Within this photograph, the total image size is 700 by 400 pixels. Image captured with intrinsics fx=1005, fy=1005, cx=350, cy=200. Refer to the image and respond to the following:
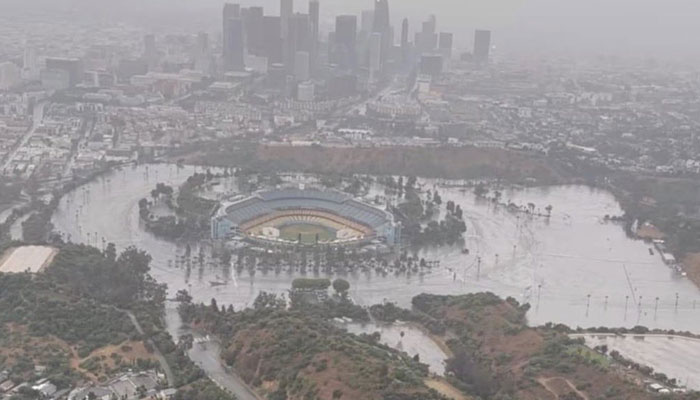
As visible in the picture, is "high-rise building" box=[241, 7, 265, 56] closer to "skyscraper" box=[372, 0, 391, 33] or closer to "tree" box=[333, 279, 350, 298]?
"skyscraper" box=[372, 0, 391, 33]

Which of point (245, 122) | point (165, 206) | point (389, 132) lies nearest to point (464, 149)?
point (389, 132)

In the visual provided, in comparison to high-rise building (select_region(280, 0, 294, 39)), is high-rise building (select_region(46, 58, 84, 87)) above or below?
below

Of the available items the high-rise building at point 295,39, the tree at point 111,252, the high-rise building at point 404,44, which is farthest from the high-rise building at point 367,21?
the tree at point 111,252

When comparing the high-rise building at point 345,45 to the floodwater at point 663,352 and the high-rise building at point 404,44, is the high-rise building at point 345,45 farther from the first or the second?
the floodwater at point 663,352

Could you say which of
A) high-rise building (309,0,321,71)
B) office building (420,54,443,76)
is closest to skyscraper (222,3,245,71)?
high-rise building (309,0,321,71)

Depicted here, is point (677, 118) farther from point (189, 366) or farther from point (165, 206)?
point (189, 366)
